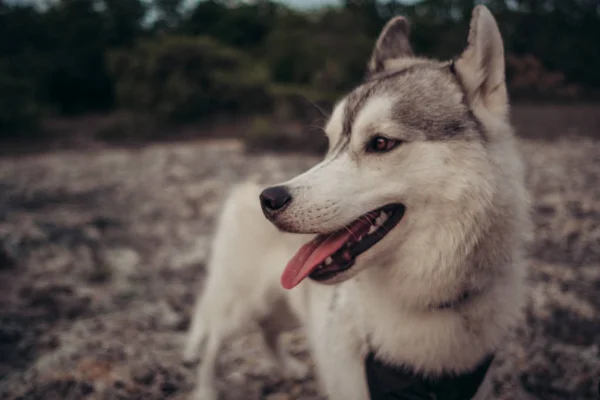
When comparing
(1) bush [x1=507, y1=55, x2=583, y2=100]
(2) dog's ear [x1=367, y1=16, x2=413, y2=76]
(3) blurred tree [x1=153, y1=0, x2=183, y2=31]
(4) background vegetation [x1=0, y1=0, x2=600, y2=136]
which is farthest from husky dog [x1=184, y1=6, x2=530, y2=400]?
(3) blurred tree [x1=153, y1=0, x2=183, y2=31]

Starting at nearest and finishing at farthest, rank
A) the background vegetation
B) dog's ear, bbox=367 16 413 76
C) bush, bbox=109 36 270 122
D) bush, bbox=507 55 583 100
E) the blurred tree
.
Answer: dog's ear, bbox=367 16 413 76 < bush, bbox=507 55 583 100 < the background vegetation < bush, bbox=109 36 270 122 < the blurred tree

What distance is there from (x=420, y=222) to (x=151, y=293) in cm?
309

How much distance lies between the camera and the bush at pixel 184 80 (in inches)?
622

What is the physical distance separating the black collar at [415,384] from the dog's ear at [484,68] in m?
1.07

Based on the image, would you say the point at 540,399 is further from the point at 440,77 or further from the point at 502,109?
the point at 440,77

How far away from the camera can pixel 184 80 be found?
627 inches

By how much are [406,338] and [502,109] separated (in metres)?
1.04

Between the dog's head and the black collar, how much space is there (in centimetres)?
43

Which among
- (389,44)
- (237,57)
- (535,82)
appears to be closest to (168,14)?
(237,57)

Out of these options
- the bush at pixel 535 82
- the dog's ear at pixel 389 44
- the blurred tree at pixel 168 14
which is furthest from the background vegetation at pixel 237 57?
the dog's ear at pixel 389 44

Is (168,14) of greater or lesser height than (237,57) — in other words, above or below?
above

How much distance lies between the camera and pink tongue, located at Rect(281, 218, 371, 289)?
5.64 ft

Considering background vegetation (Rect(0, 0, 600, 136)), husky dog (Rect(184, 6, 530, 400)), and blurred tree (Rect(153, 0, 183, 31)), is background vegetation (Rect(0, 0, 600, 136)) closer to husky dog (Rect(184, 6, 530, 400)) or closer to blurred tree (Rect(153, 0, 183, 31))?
blurred tree (Rect(153, 0, 183, 31))

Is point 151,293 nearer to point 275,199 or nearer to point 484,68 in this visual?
point 275,199
